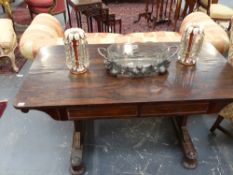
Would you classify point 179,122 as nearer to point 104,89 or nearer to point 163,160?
point 163,160

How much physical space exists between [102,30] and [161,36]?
123 cm

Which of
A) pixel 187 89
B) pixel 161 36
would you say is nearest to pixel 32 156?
pixel 187 89

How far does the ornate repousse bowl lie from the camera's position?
1.16 metres

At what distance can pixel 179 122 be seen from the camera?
1.61 metres

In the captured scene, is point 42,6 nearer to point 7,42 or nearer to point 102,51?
point 7,42

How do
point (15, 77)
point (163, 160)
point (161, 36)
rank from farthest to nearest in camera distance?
point (15, 77) → point (161, 36) → point (163, 160)

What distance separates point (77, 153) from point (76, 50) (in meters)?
0.71

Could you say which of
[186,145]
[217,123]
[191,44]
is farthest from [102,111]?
[217,123]

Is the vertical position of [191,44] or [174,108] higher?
[191,44]

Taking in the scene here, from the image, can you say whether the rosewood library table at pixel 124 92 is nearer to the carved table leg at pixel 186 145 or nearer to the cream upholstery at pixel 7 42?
the carved table leg at pixel 186 145

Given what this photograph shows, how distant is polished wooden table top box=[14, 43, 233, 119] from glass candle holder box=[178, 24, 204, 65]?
0.05 meters

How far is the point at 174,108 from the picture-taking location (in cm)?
107

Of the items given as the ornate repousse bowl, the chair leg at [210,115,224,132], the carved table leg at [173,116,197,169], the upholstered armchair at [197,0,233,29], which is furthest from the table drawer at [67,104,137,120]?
the upholstered armchair at [197,0,233,29]

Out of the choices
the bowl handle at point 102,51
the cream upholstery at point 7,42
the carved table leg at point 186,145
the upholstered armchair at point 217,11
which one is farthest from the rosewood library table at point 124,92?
the upholstered armchair at point 217,11
